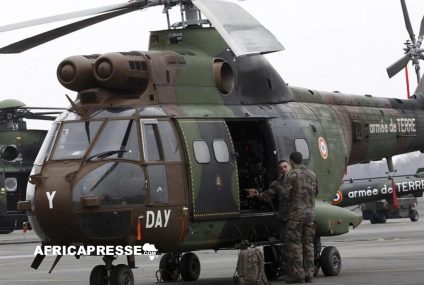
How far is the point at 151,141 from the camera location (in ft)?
44.5

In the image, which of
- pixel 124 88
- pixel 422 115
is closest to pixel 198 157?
pixel 124 88

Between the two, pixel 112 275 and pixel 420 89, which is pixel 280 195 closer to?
pixel 112 275

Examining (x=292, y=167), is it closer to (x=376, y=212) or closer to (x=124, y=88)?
(x=124, y=88)

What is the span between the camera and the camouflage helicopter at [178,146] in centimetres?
1301

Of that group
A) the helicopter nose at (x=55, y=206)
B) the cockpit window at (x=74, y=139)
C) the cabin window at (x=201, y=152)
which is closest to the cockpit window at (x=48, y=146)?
the cockpit window at (x=74, y=139)

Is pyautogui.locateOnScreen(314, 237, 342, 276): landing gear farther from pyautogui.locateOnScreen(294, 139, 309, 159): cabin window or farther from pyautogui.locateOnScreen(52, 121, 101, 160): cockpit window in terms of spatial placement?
pyautogui.locateOnScreen(52, 121, 101, 160): cockpit window

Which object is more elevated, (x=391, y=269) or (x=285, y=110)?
(x=285, y=110)

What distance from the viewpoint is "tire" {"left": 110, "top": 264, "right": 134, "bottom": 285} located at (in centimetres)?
1327

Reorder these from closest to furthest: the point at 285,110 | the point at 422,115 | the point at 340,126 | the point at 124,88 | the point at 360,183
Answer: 1. the point at 124,88
2. the point at 285,110
3. the point at 340,126
4. the point at 422,115
5. the point at 360,183

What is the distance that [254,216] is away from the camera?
584 inches

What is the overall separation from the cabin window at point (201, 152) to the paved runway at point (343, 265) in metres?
2.40

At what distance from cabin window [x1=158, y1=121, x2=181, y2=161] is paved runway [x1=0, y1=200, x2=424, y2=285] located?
275 cm

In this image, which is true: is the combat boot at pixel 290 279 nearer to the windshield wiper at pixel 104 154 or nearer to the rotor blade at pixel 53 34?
Result: the windshield wiper at pixel 104 154

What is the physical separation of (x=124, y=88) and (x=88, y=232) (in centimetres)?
211
